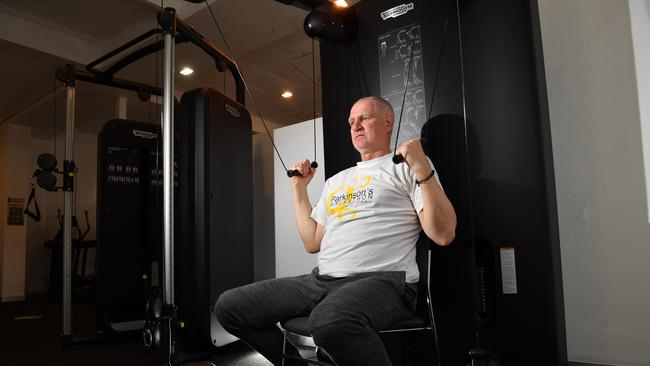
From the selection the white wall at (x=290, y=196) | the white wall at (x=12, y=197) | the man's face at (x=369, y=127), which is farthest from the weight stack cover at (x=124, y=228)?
the white wall at (x=12, y=197)

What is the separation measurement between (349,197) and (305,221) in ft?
0.93

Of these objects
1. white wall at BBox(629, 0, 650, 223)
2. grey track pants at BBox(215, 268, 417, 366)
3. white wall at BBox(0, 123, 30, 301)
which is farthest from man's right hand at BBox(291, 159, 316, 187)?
white wall at BBox(0, 123, 30, 301)

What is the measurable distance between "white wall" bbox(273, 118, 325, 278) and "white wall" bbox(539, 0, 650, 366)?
130 cm

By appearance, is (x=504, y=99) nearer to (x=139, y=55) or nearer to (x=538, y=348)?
(x=538, y=348)

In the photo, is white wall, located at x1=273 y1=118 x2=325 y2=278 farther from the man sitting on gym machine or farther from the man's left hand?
the man's left hand

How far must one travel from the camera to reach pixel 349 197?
170 centimetres

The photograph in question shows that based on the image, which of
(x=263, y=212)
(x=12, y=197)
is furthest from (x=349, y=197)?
(x=12, y=197)

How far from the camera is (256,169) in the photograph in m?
3.57

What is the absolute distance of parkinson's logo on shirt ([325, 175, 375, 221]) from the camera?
1651 millimetres

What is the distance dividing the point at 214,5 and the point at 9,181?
518 cm

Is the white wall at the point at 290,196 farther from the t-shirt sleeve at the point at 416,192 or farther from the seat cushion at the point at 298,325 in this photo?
the seat cushion at the point at 298,325

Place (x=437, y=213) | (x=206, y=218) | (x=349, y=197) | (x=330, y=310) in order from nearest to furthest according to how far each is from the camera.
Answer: (x=330, y=310), (x=437, y=213), (x=349, y=197), (x=206, y=218)

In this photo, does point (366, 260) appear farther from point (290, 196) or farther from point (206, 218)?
point (290, 196)

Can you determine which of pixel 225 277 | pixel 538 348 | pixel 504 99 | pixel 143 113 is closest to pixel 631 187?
pixel 504 99
